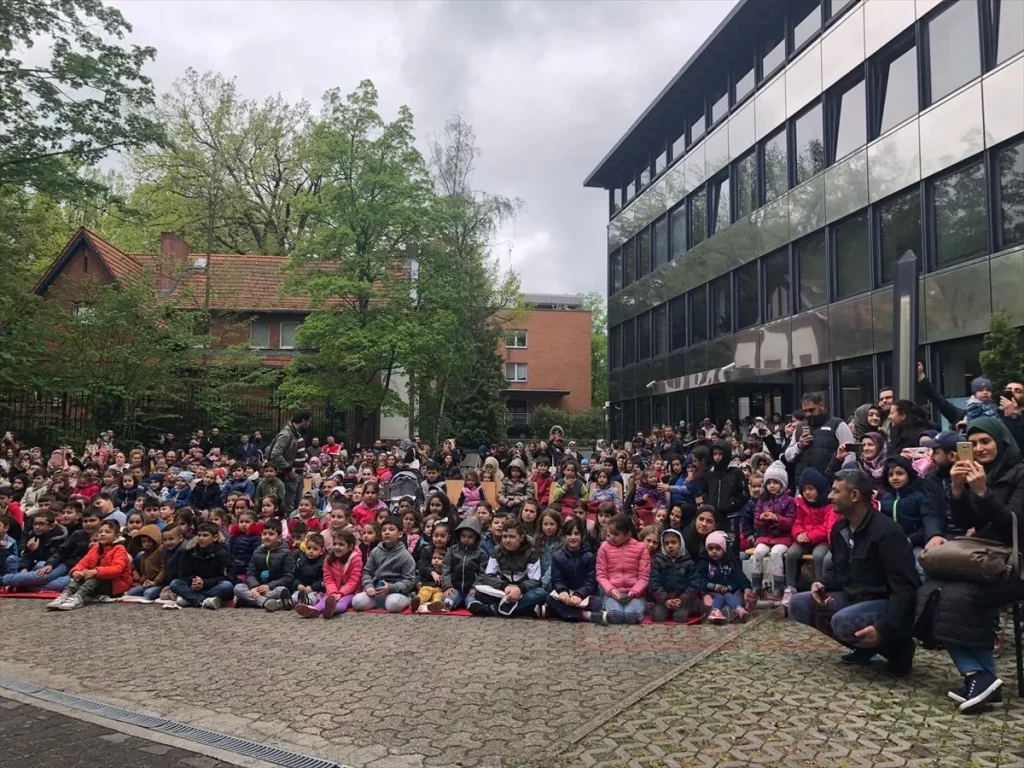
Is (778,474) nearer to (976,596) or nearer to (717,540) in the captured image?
(717,540)

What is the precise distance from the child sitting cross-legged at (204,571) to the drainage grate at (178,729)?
140 inches

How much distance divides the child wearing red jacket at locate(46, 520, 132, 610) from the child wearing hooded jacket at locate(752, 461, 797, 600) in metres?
7.84

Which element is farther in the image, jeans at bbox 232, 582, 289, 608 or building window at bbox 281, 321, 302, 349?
building window at bbox 281, 321, 302, 349

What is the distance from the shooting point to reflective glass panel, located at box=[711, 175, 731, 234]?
27109mm

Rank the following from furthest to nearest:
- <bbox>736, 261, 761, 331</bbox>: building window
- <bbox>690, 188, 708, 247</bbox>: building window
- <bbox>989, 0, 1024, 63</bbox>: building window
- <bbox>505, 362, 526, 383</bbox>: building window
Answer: <bbox>505, 362, 526, 383</bbox>: building window → <bbox>690, 188, 708, 247</bbox>: building window → <bbox>736, 261, 761, 331</bbox>: building window → <bbox>989, 0, 1024, 63</bbox>: building window

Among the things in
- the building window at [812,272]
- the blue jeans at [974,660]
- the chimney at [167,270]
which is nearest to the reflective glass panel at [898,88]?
the building window at [812,272]

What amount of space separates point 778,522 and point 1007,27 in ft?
37.7

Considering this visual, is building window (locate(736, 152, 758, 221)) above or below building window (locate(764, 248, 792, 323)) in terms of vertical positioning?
above

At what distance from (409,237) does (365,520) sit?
18198 mm

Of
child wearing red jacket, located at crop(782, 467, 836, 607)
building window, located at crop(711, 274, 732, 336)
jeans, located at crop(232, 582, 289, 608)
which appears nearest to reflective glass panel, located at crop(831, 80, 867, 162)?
building window, located at crop(711, 274, 732, 336)

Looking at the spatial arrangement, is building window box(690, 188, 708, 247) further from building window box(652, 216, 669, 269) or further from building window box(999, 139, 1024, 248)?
building window box(999, 139, 1024, 248)

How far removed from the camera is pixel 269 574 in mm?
10680

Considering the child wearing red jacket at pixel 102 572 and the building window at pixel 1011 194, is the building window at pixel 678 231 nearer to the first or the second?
the building window at pixel 1011 194

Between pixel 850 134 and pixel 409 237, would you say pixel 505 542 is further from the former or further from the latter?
pixel 409 237
